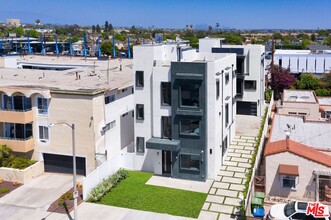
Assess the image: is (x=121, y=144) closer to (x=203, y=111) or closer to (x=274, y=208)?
(x=203, y=111)

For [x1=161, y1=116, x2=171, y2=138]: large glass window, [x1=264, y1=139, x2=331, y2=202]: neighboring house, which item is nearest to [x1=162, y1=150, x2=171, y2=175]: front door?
[x1=161, y1=116, x2=171, y2=138]: large glass window

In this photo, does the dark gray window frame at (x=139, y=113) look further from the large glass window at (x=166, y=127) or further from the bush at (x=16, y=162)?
the bush at (x=16, y=162)

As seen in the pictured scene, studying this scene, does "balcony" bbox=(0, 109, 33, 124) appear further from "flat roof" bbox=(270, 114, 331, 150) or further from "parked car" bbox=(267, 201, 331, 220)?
"parked car" bbox=(267, 201, 331, 220)

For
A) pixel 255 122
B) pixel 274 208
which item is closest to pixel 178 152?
pixel 274 208

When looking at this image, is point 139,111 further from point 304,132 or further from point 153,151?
point 304,132

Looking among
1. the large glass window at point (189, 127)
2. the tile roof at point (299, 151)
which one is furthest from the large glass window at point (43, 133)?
the tile roof at point (299, 151)
